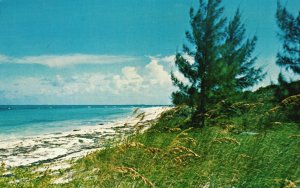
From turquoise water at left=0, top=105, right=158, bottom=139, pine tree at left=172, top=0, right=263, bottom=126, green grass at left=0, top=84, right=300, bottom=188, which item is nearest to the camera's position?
green grass at left=0, top=84, right=300, bottom=188

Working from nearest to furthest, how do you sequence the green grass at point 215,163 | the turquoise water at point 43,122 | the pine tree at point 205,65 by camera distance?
the green grass at point 215,163
the pine tree at point 205,65
the turquoise water at point 43,122

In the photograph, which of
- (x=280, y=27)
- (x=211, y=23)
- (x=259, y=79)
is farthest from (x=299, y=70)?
(x=259, y=79)

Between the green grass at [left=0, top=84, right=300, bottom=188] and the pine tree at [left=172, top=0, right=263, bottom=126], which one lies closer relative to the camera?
the green grass at [left=0, top=84, right=300, bottom=188]

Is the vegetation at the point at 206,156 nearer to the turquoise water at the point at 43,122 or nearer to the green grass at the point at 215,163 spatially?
the green grass at the point at 215,163

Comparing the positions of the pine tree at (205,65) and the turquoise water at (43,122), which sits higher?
the pine tree at (205,65)

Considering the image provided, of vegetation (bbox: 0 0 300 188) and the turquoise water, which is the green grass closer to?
vegetation (bbox: 0 0 300 188)

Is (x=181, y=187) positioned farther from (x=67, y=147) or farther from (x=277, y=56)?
(x=277, y=56)

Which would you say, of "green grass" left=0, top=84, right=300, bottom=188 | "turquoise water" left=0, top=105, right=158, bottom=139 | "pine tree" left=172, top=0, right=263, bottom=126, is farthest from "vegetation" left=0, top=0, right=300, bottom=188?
"turquoise water" left=0, top=105, right=158, bottom=139

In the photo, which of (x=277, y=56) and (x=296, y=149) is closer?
(x=296, y=149)

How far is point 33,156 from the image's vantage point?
45.6ft

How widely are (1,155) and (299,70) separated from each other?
1535 centimetres

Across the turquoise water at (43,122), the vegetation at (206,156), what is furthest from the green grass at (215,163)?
the turquoise water at (43,122)

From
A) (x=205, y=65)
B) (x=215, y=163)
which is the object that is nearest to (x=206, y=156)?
(x=215, y=163)

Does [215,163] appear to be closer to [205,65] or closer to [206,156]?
[206,156]
